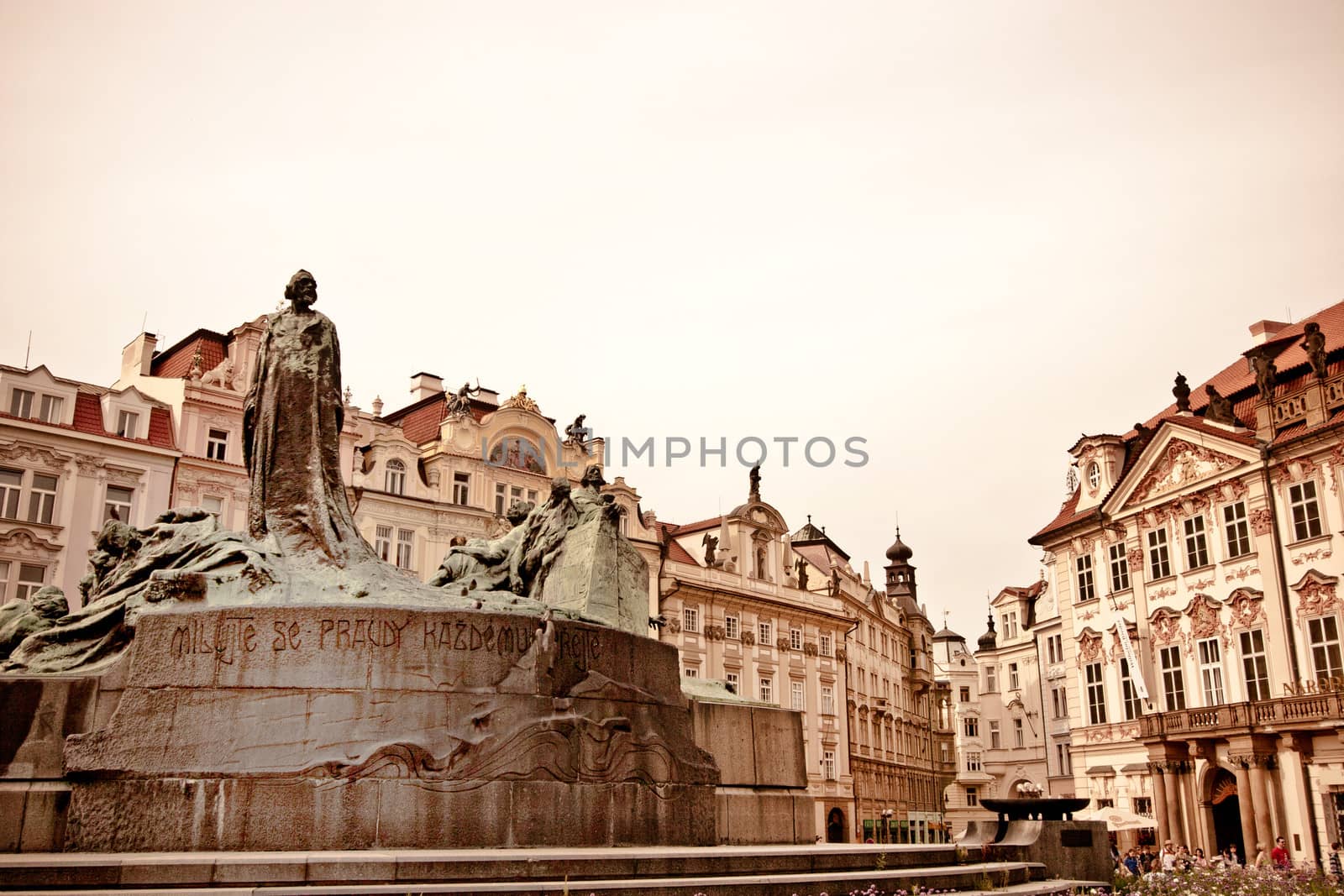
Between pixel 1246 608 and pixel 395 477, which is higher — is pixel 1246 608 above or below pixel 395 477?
below

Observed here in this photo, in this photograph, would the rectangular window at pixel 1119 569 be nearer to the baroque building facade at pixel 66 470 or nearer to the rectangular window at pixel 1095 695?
the rectangular window at pixel 1095 695

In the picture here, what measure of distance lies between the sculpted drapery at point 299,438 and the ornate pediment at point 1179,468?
26.1 m

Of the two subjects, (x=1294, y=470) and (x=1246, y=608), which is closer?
(x=1294, y=470)

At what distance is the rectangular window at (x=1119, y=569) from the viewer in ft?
111

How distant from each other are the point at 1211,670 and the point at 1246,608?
202cm

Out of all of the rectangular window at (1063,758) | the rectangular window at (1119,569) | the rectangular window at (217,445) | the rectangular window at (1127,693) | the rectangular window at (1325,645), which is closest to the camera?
the rectangular window at (1325,645)

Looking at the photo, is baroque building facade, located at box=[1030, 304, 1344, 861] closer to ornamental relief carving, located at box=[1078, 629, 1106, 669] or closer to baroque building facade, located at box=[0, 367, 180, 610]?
ornamental relief carving, located at box=[1078, 629, 1106, 669]

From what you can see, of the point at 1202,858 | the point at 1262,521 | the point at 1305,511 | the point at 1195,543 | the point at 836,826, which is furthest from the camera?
the point at 836,826

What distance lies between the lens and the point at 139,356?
3522 cm

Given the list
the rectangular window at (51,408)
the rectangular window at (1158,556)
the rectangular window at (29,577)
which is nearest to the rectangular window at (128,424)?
the rectangular window at (51,408)

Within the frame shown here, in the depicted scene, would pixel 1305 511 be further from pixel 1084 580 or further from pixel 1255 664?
pixel 1084 580

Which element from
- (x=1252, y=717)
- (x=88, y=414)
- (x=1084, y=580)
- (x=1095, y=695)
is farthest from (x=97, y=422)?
(x=1252, y=717)

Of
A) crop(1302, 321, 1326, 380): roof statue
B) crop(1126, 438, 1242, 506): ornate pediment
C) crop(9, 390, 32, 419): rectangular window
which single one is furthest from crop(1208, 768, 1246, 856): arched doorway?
crop(9, 390, 32, 419): rectangular window

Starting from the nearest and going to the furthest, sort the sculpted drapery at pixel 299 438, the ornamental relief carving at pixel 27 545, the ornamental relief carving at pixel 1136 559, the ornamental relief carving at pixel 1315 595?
the sculpted drapery at pixel 299 438 < the ornamental relief carving at pixel 1315 595 < the ornamental relief carving at pixel 27 545 < the ornamental relief carving at pixel 1136 559
